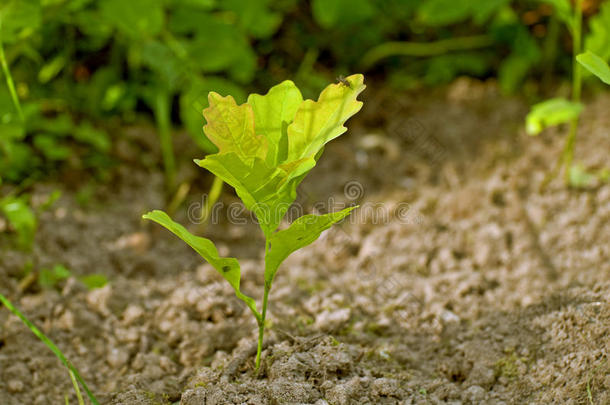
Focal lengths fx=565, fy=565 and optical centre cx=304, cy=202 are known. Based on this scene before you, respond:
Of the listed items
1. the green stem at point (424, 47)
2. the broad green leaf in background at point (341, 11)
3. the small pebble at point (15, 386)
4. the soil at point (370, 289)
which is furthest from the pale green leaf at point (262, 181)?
the green stem at point (424, 47)

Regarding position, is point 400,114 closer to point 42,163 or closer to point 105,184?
point 105,184

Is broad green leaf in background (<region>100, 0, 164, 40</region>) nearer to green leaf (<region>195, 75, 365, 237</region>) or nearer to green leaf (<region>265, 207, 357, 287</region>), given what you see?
green leaf (<region>195, 75, 365, 237</region>)

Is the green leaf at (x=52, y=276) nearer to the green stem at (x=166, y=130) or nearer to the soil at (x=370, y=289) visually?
the soil at (x=370, y=289)

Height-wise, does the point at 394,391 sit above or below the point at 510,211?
below

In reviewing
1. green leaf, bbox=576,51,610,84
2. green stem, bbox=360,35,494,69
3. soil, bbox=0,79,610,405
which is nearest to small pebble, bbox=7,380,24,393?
soil, bbox=0,79,610,405

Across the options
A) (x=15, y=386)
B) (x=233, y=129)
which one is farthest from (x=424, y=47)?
(x=15, y=386)

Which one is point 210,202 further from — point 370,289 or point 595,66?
point 595,66

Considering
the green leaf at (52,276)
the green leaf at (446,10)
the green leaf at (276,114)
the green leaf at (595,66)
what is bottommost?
the green leaf at (595,66)

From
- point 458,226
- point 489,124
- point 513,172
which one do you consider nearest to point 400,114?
point 489,124
